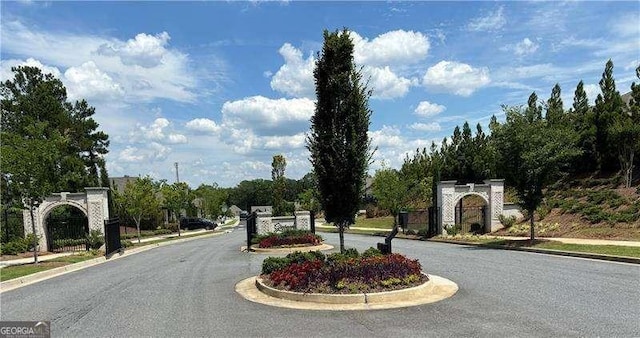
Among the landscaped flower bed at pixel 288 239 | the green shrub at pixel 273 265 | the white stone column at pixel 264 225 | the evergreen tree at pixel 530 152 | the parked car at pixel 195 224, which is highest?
the evergreen tree at pixel 530 152

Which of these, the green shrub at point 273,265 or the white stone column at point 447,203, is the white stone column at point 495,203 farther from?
the green shrub at point 273,265

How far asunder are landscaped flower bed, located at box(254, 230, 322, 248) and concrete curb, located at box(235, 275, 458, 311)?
12933 millimetres

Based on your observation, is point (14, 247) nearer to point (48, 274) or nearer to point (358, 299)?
point (48, 274)

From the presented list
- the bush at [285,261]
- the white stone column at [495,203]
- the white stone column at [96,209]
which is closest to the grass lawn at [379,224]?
the white stone column at [495,203]

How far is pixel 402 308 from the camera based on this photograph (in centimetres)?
872

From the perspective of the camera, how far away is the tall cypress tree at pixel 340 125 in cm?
1208

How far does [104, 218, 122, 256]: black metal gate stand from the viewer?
23.2 m

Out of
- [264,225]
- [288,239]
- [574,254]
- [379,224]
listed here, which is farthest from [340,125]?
[379,224]

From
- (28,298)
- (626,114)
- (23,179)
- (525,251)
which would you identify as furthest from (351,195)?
(626,114)

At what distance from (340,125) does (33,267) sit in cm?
1348

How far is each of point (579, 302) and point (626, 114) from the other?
31.7m

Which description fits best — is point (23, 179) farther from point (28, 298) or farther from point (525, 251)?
point (525, 251)

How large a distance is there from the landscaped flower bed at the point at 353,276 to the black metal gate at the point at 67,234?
19009 mm

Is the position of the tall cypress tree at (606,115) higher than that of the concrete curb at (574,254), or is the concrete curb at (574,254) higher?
the tall cypress tree at (606,115)
